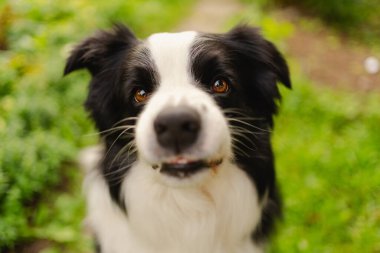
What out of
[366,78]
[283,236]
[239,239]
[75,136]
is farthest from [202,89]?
[366,78]

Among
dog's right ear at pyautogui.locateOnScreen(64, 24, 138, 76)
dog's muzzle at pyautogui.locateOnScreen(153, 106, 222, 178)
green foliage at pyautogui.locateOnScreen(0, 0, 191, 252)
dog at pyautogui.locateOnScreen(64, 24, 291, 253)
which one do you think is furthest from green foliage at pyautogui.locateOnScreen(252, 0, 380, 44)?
dog's muzzle at pyautogui.locateOnScreen(153, 106, 222, 178)

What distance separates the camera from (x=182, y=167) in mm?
1712

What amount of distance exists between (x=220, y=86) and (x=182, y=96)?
0.30 metres

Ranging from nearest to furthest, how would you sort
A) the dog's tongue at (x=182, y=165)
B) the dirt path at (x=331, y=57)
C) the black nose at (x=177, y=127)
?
the black nose at (x=177, y=127) → the dog's tongue at (x=182, y=165) → the dirt path at (x=331, y=57)

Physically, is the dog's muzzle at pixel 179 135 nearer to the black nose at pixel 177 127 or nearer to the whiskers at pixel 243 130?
the black nose at pixel 177 127

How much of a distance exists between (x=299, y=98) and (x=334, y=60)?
1169 millimetres

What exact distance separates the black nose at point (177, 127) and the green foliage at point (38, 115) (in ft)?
5.33

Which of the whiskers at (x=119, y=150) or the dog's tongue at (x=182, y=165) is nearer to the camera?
the dog's tongue at (x=182, y=165)

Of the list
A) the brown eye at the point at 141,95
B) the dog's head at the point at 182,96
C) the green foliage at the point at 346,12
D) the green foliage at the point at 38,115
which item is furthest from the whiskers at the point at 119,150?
the green foliage at the point at 346,12

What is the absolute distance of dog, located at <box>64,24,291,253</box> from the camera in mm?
1863

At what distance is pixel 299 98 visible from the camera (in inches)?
160

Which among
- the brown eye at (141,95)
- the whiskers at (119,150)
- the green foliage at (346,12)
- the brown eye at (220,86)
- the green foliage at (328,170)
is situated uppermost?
the brown eye at (220,86)

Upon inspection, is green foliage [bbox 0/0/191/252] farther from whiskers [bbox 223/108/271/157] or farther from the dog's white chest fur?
whiskers [bbox 223/108/271/157]

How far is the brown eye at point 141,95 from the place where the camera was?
6.32 ft
